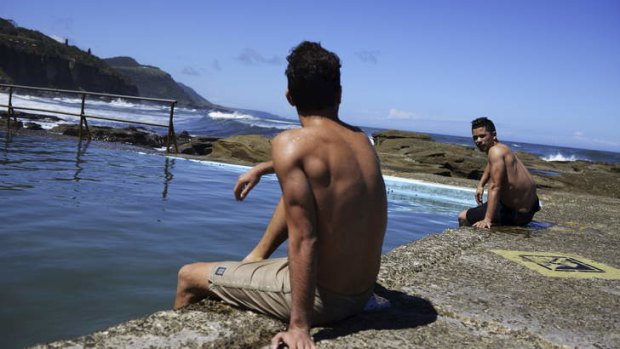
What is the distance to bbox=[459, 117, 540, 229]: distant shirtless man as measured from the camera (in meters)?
5.12

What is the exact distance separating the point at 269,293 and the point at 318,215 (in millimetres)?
449

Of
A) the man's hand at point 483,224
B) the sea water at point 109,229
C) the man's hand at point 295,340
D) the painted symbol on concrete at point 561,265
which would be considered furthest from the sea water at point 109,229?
the painted symbol on concrete at point 561,265

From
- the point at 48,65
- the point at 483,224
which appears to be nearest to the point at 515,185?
the point at 483,224

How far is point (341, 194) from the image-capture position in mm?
1974

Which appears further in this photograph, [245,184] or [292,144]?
[245,184]

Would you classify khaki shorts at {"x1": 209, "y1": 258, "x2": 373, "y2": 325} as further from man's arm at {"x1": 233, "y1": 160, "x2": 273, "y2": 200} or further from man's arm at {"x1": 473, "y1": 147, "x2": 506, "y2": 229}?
man's arm at {"x1": 473, "y1": 147, "x2": 506, "y2": 229}

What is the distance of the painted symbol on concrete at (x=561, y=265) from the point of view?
355cm

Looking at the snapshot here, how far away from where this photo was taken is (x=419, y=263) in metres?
3.42

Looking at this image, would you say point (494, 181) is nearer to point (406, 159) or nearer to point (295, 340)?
point (295, 340)

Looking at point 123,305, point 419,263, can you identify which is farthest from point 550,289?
point 123,305

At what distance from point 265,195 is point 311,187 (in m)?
6.39

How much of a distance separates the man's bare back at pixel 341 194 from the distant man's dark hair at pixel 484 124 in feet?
11.4

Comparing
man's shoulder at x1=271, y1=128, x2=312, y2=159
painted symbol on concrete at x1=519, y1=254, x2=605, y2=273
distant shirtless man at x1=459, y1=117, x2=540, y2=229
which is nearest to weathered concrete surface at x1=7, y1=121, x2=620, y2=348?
painted symbol on concrete at x1=519, y1=254, x2=605, y2=273

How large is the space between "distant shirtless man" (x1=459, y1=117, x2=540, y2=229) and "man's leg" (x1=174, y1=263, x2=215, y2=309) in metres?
3.42
